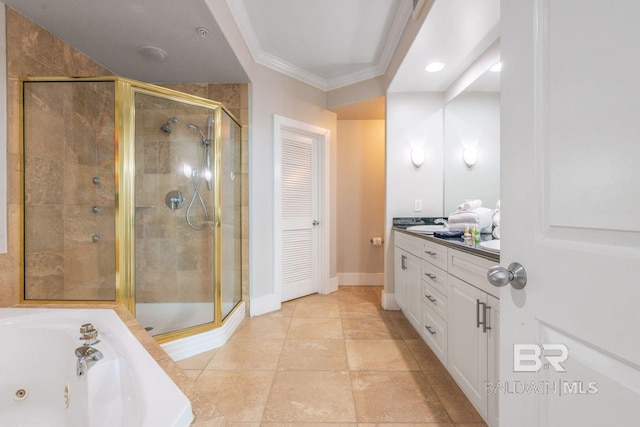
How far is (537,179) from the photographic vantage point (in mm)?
600

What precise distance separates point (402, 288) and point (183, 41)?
266 centimetres

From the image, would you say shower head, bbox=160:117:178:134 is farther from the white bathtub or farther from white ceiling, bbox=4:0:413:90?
the white bathtub

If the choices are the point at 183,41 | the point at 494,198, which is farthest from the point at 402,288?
the point at 183,41

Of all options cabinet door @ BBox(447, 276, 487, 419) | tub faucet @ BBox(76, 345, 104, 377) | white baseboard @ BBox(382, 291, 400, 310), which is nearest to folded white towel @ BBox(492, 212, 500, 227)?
cabinet door @ BBox(447, 276, 487, 419)

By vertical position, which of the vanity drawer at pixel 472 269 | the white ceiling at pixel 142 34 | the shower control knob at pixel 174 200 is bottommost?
the vanity drawer at pixel 472 269

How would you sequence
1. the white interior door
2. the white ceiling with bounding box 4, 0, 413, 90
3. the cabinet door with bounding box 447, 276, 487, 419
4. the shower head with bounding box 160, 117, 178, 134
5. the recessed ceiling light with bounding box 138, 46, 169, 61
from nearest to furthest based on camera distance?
the white interior door
the cabinet door with bounding box 447, 276, 487, 419
the white ceiling with bounding box 4, 0, 413, 90
the recessed ceiling light with bounding box 138, 46, 169, 61
the shower head with bounding box 160, 117, 178, 134

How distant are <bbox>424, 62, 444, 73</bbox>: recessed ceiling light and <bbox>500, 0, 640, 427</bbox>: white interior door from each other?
1.81m

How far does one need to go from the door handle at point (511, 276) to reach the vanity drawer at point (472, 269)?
48cm

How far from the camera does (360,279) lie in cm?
381

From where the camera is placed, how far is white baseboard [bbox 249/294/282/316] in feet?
8.86

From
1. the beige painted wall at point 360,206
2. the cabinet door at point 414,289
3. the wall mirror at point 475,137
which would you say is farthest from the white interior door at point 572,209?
the beige painted wall at point 360,206

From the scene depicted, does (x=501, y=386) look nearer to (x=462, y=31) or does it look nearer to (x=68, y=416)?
(x=68, y=416)

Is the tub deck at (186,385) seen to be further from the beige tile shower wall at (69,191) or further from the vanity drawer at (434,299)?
the vanity drawer at (434,299)

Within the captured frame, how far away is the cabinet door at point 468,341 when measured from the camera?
1212 mm
